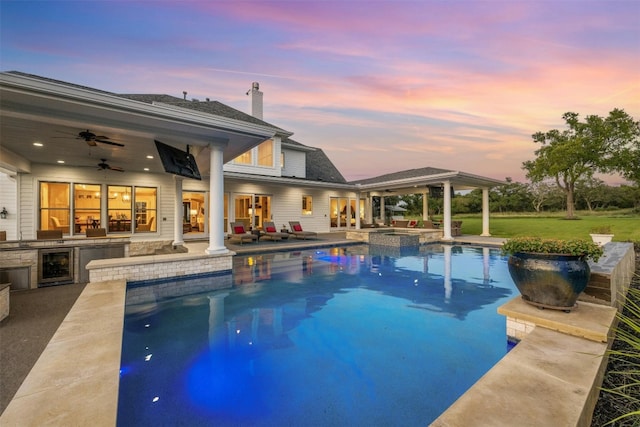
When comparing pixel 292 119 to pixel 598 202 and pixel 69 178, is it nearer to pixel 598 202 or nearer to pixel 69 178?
pixel 69 178

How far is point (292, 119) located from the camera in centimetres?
1934

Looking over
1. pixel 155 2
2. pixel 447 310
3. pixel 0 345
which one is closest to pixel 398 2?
pixel 155 2

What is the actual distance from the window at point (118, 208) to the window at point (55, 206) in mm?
1238

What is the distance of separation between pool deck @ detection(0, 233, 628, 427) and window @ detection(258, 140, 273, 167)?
41.2 feet

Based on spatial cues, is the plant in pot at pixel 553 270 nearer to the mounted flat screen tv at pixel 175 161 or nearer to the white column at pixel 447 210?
the mounted flat screen tv at pixel 175 161

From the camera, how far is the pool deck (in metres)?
1.75

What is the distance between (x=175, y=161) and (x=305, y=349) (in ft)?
18.9

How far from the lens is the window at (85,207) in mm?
10656

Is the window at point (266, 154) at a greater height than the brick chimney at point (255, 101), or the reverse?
the brick chimney at point (255, 101)

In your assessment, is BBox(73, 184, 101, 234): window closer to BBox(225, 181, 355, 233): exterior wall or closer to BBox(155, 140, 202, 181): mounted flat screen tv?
BBox(225, 181, 355, 233): exterior wall

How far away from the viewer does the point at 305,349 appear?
361cm

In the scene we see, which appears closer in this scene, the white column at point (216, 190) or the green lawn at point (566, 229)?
the white column at point (216, 190)

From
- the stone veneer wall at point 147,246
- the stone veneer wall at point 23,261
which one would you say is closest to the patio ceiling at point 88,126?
the stone veneer wall at point 23,261

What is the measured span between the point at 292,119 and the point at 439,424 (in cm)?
1952
